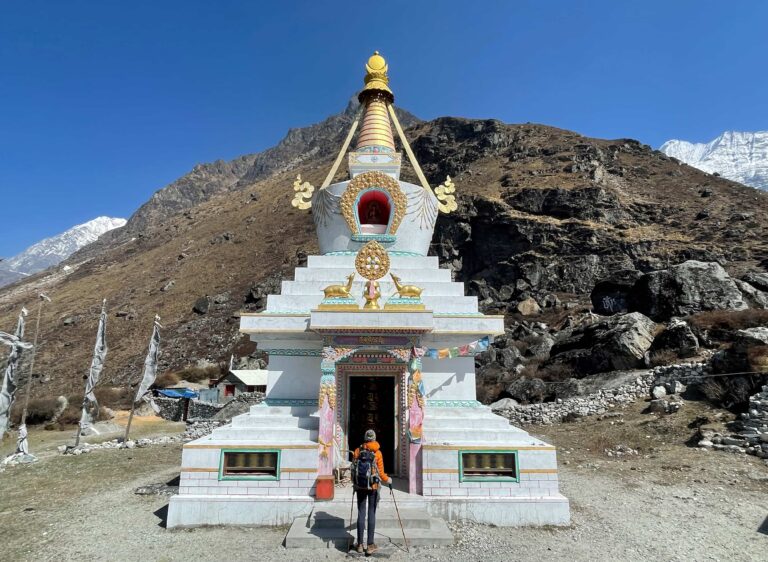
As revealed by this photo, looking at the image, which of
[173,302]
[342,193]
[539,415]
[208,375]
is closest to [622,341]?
[539,415]

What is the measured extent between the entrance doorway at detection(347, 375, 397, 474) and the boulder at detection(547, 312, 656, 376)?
1376cm

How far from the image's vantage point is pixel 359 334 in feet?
26.7

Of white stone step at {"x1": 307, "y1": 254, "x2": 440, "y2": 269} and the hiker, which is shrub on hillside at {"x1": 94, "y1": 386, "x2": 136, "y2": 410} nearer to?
white stone step at {"x1": 307, "y1": 254, "x2": 440, "y2": 269}

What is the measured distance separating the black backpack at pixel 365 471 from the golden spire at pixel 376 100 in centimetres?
900

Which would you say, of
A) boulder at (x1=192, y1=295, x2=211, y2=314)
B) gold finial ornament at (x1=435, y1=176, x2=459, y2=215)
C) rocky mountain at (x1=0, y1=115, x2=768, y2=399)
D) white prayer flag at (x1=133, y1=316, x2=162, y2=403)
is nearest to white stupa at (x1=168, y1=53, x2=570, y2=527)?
gold finial ornament at (x1=435, y1=176, x2=459, y2=215)

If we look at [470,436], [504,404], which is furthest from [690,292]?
[470,436]

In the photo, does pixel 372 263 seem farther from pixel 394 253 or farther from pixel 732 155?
pixel 732 155

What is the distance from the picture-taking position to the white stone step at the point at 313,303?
952 centimetres

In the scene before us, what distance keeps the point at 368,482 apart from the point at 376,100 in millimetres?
10845

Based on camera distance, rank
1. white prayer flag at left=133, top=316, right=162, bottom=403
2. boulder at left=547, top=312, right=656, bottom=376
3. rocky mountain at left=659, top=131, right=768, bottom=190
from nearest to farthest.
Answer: white prayer flag at left=133, top=316, right=162, bottom=403
boulder at left=547, top=312, right=656, bottom=376
rocky mountain at left=659, top=131, right=768, bottom=190

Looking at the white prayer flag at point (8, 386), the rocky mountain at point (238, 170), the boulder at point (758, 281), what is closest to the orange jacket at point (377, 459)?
the white prayer flag at point (8, 386)

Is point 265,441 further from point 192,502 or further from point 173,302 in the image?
point 173,302

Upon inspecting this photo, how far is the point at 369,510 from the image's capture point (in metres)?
6.04

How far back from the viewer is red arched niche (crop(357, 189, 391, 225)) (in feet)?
36.6
